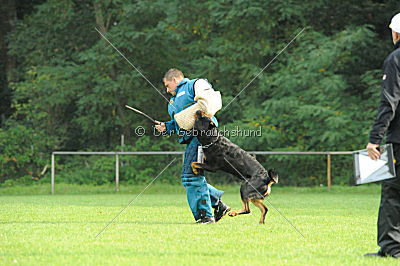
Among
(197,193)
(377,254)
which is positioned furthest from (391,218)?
(197,193)

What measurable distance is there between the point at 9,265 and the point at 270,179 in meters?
4.20

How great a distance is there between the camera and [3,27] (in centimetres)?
3172

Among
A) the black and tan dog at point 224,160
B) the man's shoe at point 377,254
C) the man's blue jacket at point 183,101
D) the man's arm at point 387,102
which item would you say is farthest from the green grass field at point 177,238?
the man's blue jacket at point 183,101

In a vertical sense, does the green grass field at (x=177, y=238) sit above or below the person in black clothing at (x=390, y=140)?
below

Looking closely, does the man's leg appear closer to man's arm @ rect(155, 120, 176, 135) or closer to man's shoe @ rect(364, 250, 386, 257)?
man's arm @ rect(155, 120, 176, 135)

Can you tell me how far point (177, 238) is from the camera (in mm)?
7684

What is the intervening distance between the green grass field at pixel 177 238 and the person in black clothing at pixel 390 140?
22 cm

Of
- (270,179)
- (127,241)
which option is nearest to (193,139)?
(270,179)

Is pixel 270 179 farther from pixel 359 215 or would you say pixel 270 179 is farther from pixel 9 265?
pixel 9 265

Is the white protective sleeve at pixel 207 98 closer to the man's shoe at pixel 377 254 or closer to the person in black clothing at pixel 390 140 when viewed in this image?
the person in black clothing at pixel 390 140

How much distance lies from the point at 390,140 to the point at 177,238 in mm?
2649

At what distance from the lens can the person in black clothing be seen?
611 centimetres

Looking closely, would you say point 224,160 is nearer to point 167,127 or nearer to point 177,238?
point 167,127

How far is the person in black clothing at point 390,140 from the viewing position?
6.11 meters
